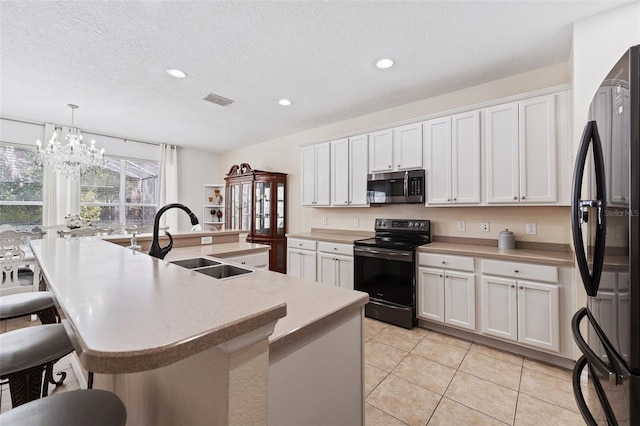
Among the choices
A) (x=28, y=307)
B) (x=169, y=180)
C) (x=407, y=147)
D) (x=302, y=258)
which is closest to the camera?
(x=28, y=307)

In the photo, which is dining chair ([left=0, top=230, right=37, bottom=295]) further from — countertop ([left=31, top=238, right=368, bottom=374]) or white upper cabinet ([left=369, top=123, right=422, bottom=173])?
white upper cabinet ([left=369, top=123, right=422, bottom=173])

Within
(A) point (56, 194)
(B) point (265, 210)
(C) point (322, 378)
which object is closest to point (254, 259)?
(C) point (322, 378)

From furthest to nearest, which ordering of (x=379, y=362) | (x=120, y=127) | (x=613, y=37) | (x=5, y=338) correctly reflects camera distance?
(x=120, y=127) → (x=379, y=362) → (x=613, y=37) → (x=5, y=338)

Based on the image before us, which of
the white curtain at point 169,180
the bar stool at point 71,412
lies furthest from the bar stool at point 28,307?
the white curtain at point 169,180

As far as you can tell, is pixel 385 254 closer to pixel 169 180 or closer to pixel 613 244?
pixel 613 244

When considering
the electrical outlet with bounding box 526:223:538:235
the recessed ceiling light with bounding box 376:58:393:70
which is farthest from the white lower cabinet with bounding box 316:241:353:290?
the recessed ceiling light with bounding box 376:58:393:70

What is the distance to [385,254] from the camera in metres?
3.16

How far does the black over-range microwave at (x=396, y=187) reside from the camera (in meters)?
3.25

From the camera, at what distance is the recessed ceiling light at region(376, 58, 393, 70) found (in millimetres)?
2674

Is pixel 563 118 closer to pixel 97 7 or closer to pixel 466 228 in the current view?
pixel 466 228

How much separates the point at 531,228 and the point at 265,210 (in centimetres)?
400

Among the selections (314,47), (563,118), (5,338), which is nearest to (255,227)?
(314,47)

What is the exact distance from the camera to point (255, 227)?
17.4 ft

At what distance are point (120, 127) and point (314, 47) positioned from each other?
4073 millimetres
